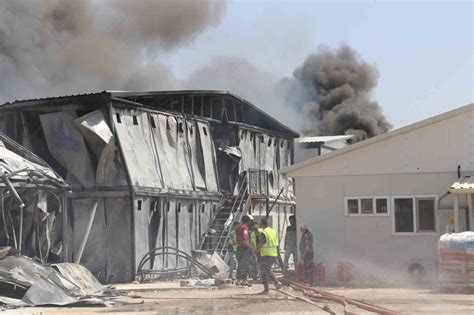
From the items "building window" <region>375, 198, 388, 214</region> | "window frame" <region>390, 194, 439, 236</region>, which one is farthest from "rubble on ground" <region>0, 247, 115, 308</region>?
"window frame" <region>390, 194, 439, 236</region>

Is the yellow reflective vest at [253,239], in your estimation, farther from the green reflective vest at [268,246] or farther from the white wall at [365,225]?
the white wall at [365,225]

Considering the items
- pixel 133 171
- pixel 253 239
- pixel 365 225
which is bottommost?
pixel 253 239

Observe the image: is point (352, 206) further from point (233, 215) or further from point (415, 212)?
point (233, 215)

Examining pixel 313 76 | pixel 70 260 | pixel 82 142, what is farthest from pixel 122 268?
pixel 313 76

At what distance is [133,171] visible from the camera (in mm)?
22844

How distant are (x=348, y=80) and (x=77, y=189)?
46.1 meters

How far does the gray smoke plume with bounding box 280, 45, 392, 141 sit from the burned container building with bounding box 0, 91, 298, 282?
1301 inches

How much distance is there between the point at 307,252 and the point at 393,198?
2965 mm

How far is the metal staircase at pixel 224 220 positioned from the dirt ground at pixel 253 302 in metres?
8.60

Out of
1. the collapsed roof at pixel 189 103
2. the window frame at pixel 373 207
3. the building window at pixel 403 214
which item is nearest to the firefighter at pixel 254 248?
the window frame at pixel 373 207

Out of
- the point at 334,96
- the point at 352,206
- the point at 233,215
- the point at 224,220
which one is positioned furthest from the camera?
the point at 334,96

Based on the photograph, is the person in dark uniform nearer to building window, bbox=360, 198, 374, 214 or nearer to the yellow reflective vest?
the yellow reflective vest

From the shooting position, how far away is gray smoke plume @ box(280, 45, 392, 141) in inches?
2388

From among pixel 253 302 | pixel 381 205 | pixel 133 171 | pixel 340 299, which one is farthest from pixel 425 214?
pixel 133 171
